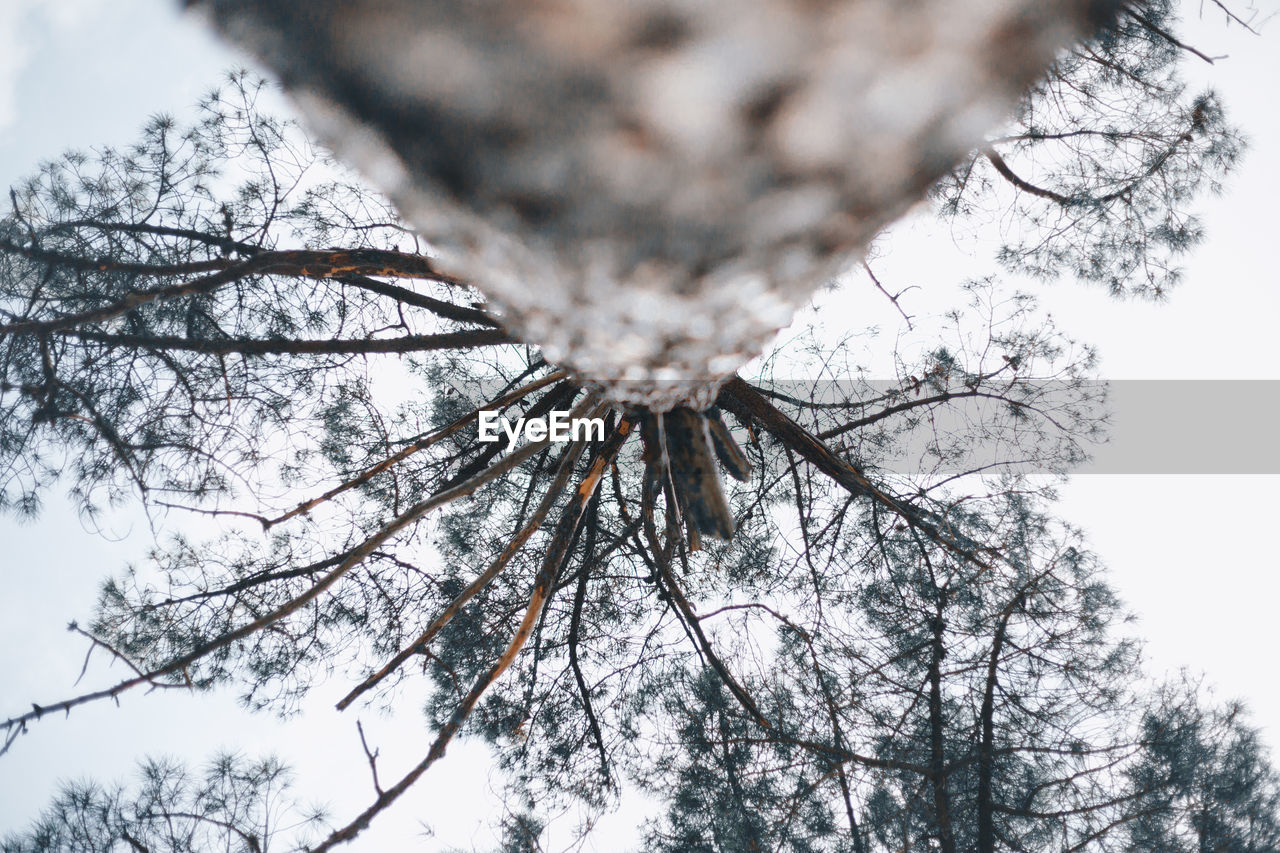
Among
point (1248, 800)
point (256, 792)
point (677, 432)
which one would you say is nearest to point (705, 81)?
point (677, 432)

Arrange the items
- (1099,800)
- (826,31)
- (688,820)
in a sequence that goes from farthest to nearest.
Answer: (688,820) → (1099,800) → (826,31)

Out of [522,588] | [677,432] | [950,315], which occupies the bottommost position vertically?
[677,432]

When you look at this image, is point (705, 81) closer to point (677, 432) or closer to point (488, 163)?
point (488, 163)

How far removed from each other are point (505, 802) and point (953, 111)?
6.76ft

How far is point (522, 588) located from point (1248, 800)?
207 centimetres

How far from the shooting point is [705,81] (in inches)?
4.1

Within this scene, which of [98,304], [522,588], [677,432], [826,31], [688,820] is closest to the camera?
[826,31]

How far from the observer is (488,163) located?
124 mm

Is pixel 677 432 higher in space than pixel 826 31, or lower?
higher

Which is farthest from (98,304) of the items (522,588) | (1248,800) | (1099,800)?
(1248,800)

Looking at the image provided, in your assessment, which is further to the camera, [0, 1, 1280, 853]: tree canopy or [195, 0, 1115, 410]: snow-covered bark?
[0, 1, 1280, 853]: tree canopy

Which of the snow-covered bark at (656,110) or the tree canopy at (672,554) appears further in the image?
the tree canopy at (672,554)

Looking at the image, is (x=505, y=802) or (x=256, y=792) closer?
(x=256, y=792)

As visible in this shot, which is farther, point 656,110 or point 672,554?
point 672,554
